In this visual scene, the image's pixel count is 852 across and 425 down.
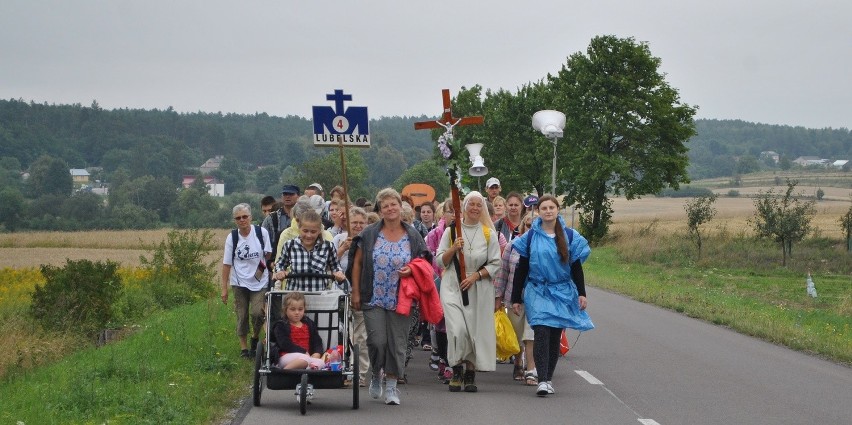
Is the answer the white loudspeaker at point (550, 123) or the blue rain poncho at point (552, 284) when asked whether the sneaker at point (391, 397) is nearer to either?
the blue rain poncho at point (552, 284)

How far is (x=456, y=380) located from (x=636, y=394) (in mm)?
1757

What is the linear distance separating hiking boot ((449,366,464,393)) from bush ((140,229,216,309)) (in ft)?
52.7

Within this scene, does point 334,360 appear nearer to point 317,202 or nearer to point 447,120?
point 447,120

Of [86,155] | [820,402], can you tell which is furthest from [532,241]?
[86,155]

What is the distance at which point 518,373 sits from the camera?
12945 millimetres

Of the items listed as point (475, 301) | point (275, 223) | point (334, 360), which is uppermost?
point (275, 223)

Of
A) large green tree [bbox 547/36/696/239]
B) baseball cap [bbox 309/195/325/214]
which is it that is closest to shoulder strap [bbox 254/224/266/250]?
baseball cap [bbox 309/195/325/214]

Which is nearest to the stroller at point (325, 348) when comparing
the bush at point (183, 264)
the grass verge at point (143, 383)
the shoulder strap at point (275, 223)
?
the grass verge at point (143, 383)

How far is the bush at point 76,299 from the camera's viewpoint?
66.5 feet

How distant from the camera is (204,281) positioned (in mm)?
28297

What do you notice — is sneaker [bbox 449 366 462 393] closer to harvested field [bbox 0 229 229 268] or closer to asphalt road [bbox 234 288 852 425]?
asphalt road [bbox 234 288 852 425]

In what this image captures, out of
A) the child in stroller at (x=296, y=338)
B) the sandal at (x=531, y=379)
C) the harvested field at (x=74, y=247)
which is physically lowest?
the harvested field at (x=74, y=247)

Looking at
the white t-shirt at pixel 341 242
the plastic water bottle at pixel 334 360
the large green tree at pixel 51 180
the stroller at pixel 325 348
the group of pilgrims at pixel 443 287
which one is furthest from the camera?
the large green tree at pixel 51 180

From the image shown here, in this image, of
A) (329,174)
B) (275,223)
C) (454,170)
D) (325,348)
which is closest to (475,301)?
(454,170)
